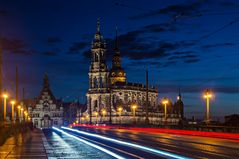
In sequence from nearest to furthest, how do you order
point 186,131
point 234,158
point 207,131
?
point 234,158 → point 207,131 → point 186,131

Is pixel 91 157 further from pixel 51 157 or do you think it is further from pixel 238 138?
pixel 238 138

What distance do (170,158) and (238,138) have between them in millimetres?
19538

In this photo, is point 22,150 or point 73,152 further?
point 22,150

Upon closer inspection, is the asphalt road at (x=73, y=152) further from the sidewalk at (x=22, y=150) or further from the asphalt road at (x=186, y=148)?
the asphalt road at (x=186, y=148)

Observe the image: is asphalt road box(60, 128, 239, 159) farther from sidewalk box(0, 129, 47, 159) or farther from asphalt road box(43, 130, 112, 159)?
sidewalk box(0, 129, 47, 159)

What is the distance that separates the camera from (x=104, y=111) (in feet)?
655

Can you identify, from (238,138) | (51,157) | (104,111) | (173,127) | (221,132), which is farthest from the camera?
(104,111)

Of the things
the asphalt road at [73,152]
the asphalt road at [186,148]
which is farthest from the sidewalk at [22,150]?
the asphalt road at [186,148]

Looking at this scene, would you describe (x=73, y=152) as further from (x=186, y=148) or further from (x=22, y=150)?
(x=186, y=148)

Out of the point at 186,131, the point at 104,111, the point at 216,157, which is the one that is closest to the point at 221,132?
the point at 186,131

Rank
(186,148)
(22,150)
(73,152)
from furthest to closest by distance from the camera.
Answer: (186,148), (22,150), (73,152)

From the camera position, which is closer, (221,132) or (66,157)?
(66,157)

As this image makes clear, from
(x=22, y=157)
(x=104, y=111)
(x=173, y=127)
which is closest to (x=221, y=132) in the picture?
(x=173, y=127)

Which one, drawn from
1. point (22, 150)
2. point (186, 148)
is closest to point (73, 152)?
point (22, 150)
